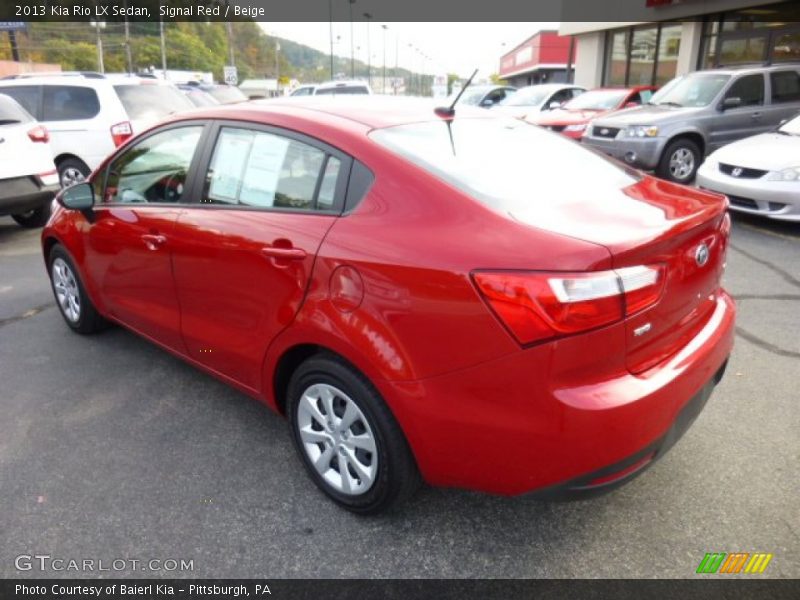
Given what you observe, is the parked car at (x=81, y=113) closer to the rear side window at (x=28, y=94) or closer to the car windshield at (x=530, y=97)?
the rear side window at (x=28, y=94)

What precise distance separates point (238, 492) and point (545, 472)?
1.39m

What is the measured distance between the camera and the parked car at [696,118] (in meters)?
9.38

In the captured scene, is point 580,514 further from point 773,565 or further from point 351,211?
point 351,211

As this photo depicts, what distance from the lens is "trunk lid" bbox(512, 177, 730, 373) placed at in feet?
6.50

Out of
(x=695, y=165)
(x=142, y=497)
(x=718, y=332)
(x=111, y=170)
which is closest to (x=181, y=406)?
(x=142, y=497)

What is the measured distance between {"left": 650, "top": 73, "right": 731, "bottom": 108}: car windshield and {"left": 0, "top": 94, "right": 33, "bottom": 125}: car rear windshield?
946cm

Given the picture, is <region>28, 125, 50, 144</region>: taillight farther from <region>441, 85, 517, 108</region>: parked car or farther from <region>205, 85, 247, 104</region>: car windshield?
<region>441, 85, 517, 108</region>: parked car

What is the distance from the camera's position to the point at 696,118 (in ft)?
31.2

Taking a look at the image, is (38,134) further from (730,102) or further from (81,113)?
(730,102)

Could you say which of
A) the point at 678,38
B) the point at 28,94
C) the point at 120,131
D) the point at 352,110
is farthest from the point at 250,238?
the point at 678,38

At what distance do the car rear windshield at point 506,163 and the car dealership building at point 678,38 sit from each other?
49.9ft

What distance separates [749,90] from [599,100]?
3582 millimetres

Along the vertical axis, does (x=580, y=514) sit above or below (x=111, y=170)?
below

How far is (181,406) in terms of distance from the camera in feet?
11.1
